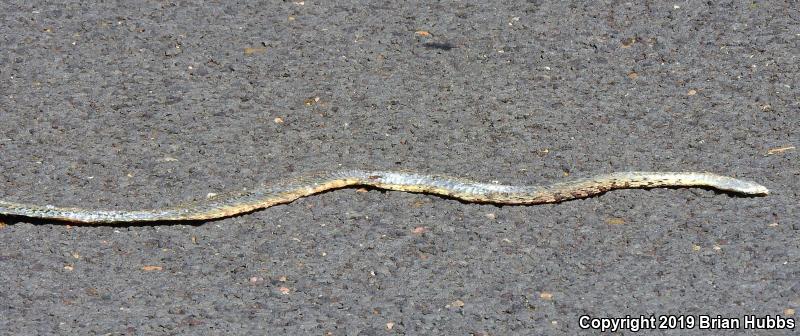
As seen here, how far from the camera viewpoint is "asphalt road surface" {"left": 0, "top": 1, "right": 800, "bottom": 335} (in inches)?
184

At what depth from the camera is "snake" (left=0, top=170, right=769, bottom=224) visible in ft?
17.1

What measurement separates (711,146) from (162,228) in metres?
2.55

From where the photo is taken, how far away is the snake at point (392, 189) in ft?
17.1

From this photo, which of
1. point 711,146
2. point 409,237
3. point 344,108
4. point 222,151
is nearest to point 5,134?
point 222,151

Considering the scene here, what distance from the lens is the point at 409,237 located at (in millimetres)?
5082

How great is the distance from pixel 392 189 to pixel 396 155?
0.30m

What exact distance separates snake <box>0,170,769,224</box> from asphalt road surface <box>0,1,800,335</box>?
0.16 ft

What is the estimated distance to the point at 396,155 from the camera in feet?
18.6

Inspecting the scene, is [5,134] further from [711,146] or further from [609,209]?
[711,146]

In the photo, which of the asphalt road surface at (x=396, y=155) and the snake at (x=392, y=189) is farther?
the snake at (x=392, y=189)

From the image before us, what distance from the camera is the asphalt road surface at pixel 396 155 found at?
15.4ft

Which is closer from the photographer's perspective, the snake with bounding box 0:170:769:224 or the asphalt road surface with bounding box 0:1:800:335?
the asphalt road surface with bounding box 0:1:800:335

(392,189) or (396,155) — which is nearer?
(392,189)

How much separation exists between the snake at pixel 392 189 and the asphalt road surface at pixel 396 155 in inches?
1.9
